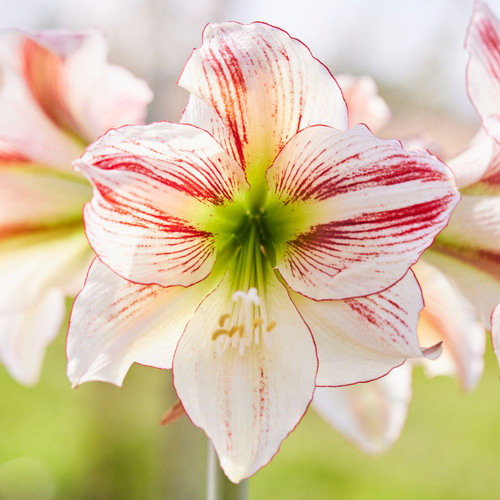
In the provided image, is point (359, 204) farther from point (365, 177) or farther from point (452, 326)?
point (452, 326)

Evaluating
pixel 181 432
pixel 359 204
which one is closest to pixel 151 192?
pixel 359 204

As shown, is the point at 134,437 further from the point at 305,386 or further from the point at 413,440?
the point at 305,386

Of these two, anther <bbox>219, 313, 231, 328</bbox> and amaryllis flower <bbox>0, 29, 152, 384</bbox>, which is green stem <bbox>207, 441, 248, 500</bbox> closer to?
anther <bbox>219, 313, 231, 328</bbox>

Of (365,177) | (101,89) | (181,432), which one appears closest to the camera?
(365,177)

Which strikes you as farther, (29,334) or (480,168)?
(29,334)

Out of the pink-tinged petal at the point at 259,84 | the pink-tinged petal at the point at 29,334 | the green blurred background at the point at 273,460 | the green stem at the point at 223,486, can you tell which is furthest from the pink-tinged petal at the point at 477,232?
the green blurred background at the point at 273,460

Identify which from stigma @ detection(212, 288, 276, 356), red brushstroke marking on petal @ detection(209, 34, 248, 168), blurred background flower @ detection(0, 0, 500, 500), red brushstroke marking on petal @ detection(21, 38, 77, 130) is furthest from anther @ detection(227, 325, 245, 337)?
blurred background flower @ detection(0, 0, 500, 500)
